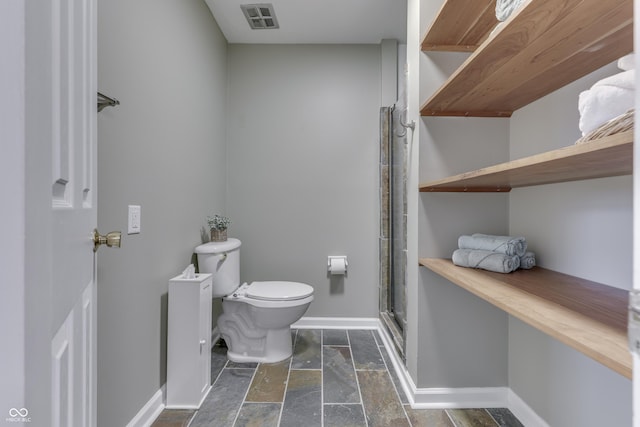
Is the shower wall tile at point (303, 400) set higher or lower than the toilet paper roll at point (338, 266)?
lower

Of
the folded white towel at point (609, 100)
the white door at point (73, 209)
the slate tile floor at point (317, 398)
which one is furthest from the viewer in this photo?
the slate tile floor at point (317, 398)

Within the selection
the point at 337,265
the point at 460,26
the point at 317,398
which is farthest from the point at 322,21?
the point at 317,398

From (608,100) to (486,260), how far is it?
0.73 m

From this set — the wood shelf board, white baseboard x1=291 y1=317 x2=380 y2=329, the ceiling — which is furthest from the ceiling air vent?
white baseboard x1=291 y1=317 x2=380 y2=329

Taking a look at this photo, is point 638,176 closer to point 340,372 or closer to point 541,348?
point 541,348

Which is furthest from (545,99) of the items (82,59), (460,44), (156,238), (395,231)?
(156,238)

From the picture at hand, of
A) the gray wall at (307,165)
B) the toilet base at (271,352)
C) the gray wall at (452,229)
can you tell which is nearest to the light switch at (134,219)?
the toilet base at (271,352)

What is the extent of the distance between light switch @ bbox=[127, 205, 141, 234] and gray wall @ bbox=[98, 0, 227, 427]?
0.03m

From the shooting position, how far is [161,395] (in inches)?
59.0

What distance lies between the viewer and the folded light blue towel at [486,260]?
1.18 m

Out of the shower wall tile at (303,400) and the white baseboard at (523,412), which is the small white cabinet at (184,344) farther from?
the white baseboard at (523,412)

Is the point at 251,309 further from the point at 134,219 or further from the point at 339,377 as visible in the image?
the point at 134,219

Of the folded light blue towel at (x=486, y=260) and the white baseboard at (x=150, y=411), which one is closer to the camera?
the folded light blue towel at (x=486, y=260)

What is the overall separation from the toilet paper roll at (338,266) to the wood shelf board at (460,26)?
1.60 m
